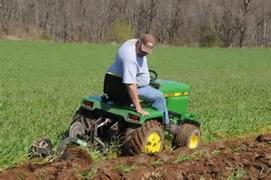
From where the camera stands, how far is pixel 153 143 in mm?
6863

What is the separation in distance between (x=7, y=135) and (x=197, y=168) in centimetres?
326

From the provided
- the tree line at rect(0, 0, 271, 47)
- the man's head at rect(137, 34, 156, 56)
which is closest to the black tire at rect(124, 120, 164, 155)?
the man's head at rect(137, 34, 156, 56)

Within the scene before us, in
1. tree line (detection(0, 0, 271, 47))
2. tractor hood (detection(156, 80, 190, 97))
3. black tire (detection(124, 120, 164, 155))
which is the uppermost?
tree line (detection(0, 0, 271, 47))

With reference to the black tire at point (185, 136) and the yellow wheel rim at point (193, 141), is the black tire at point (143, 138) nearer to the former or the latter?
the black tire at point (185, 136)

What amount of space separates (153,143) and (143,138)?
0.99ft

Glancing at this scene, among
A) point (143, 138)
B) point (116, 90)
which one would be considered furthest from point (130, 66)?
point (143, 138)

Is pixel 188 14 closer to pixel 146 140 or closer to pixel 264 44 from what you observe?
pixel 264 44

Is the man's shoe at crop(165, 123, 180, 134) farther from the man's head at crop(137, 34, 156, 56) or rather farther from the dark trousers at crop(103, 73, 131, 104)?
the man's head at crop(137, 34, 156, 56)

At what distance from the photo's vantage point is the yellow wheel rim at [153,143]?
22.1 ft

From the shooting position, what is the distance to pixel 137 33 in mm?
78812

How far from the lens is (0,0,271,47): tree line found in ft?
241

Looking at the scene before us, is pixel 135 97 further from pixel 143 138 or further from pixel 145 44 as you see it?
pixel 145 44

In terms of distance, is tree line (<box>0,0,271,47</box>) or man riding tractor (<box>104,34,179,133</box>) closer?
man riding tractor (<box>104,34,179,133</box>)

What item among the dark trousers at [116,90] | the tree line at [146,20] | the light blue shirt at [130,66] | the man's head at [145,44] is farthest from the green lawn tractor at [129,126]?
the tree line at [146,20]
